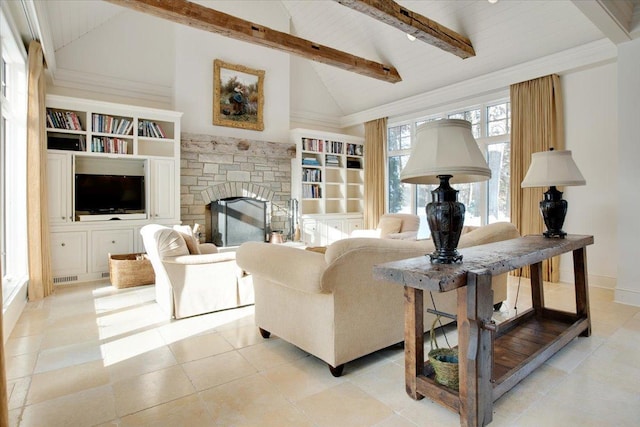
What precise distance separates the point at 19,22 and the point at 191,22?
5.32 ft

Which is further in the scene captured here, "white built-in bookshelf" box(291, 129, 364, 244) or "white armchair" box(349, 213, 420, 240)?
"white built-in bookshelf" box(291, 129, 364, 244)

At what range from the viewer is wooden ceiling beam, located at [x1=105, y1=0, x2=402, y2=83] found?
3871mm

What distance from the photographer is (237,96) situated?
20.2 feet

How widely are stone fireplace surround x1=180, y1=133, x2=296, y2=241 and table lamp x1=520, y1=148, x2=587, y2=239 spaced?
4448mm

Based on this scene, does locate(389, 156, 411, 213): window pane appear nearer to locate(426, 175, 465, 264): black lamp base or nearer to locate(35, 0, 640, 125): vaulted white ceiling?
locate(35, 0, 640, 125): vaulted white ceiling

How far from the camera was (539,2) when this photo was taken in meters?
4.07

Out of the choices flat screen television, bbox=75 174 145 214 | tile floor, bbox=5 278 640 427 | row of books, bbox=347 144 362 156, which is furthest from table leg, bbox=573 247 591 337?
flat screen television, bbox=75 174 145 214

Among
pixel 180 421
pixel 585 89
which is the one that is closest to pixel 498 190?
pixel 585 89

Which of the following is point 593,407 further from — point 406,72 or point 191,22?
point 406,72

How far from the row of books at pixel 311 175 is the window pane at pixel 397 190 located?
142 cm

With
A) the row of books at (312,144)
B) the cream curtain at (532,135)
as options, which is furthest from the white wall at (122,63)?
the cream curtain at (532,135)

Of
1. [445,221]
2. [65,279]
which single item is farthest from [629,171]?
[65,279]

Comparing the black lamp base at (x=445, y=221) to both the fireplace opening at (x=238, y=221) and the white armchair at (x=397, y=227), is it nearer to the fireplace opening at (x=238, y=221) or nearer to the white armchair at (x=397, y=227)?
the white armchair at (x=397, y=227)

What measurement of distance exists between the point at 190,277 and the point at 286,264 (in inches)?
56.0
